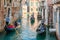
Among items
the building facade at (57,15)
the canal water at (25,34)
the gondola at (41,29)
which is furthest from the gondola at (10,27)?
the building facade at (57,15)

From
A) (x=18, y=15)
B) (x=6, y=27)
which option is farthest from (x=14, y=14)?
(x=6, y=27)

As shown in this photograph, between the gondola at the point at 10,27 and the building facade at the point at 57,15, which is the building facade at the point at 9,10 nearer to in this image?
the gondola at the point at 10,27

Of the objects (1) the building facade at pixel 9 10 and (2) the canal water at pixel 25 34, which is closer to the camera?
(2) the canal water at pixel 25 34

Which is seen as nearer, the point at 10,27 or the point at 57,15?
the point at 57,15

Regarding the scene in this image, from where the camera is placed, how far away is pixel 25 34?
2.09 meters

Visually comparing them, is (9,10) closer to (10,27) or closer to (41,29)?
(10,27)

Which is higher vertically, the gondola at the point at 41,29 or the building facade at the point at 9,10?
the building facade at the point at 9,10

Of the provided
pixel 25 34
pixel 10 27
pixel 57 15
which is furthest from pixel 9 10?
pixel 57 15

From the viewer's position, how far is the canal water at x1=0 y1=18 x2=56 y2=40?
2.07 metres

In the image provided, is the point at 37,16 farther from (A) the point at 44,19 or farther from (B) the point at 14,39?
(B) the point at 14,39

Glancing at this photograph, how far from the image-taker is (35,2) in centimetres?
219

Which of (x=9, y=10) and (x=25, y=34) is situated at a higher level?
(x=9, y=10)

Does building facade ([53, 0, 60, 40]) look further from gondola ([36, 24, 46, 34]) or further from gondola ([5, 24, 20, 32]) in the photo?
gondola ([5, 24, 20, 32])

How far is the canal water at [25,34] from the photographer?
2.07 meters
